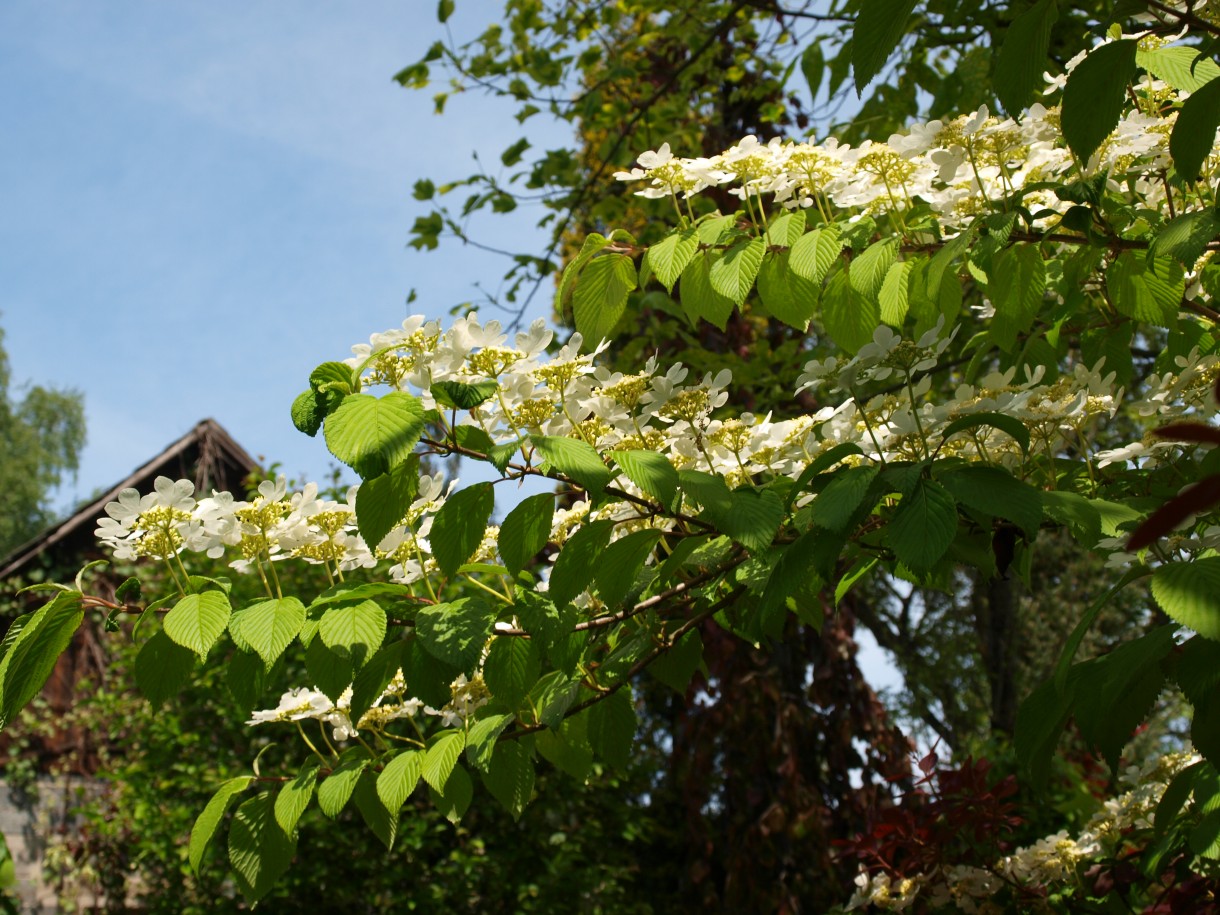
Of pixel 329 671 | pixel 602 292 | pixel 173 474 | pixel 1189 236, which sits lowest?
pixel 329 671

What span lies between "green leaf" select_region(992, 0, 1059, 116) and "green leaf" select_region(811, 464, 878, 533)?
0.40 meters

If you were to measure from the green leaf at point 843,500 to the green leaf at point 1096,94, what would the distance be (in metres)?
0.38

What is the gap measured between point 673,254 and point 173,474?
9.52 m

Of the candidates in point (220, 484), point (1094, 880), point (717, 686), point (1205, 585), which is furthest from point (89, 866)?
point (1205, 585)

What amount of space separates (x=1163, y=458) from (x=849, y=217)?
56cm

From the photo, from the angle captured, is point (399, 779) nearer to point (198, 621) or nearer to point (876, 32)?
point (198, 621)

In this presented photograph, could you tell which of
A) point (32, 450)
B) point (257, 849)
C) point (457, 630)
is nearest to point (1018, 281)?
→ point (457, 630)

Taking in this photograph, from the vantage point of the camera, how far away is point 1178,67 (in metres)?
1.40

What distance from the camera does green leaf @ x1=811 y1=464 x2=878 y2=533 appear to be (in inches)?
41.5

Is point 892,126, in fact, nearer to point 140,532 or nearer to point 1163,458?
point 1163,458

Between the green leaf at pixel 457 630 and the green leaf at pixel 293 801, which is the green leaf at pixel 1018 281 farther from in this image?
the green leaf at pixel 293 801

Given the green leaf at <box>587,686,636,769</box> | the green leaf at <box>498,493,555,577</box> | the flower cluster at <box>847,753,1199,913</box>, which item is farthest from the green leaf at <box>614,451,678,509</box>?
the flower cluster at <box>847,753,1199,913</box>

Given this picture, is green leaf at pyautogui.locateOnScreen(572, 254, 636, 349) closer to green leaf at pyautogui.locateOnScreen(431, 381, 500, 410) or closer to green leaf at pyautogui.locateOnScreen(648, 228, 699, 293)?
green leaf at pyautogui.locateOnScreen(648, 228, 699, 293)

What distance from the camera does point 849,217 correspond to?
161cm
